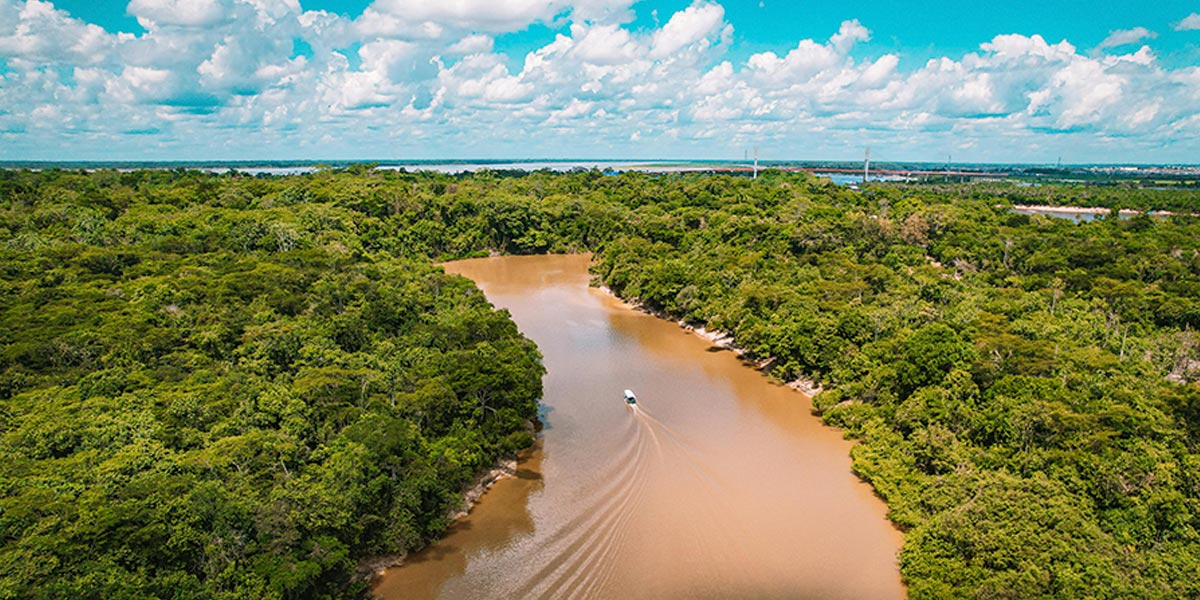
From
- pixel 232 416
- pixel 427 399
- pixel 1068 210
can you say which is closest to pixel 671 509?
pixel 427 399

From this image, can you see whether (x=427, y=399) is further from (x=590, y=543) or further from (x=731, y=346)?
(x=731, y=346)

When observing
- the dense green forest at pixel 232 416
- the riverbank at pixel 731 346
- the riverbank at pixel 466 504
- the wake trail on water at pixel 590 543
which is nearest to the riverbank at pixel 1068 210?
the riverbank at pixel 731 346

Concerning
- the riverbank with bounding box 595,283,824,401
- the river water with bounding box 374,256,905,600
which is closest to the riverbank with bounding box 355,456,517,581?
the river water with bounding box 374,256,905,600

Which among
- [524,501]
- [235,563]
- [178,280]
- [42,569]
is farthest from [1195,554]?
[178,280]

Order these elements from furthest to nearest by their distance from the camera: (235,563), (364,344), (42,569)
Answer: (364,344) < (235,563) < (42,569)

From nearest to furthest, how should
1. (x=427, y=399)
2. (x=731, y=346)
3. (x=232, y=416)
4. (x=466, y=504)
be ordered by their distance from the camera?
(x=232, y=416) < (x=466, y=504) < (x=427, y=399) < (x=731, y=346)

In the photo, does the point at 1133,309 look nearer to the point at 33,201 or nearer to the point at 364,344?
the point at 364,344
